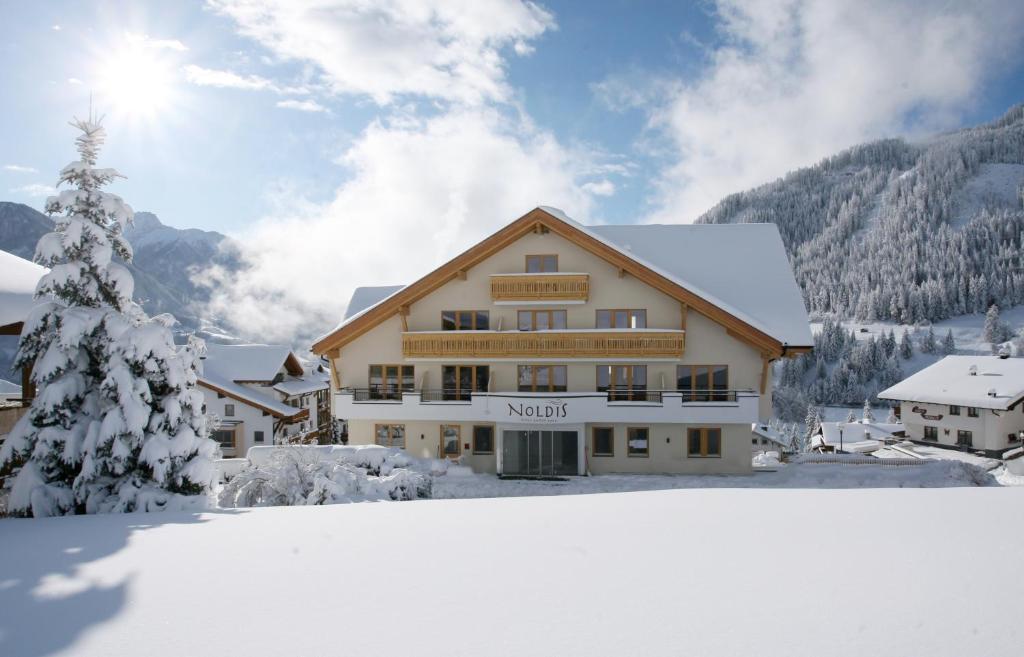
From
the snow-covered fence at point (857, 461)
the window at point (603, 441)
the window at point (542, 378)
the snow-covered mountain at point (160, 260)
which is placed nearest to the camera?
the window at point (603, 441)

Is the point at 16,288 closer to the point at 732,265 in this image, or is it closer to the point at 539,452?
the point at 539,452

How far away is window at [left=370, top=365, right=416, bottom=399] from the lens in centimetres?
2403

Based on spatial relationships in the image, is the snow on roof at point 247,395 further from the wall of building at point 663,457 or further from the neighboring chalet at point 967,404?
the neighboring chalet at point 967,404

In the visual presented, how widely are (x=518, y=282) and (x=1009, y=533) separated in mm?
18283

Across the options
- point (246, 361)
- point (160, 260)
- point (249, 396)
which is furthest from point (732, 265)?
point (160, 260)

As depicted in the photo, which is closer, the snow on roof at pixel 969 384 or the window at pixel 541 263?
the window at pixel 541 263

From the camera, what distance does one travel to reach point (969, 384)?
164 feet

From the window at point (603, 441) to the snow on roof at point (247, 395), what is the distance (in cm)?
2416

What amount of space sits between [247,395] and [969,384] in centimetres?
6153

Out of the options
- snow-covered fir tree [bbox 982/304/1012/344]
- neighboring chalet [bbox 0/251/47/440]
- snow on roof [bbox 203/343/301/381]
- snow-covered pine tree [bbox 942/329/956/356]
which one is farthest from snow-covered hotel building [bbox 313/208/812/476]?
snow-covered fir tree [bbox 982/304/1012/344]

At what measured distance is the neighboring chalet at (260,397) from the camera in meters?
36.6

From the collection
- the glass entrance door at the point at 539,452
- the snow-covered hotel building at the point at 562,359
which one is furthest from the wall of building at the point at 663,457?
the glass entrance door at the point at 539,452

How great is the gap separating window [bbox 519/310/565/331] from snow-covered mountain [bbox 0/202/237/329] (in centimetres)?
12099

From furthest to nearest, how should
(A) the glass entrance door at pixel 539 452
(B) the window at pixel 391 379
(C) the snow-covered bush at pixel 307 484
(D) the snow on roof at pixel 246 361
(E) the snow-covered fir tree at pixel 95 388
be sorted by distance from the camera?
(D) the snow on roof at pixel 246 361
(B) the window at pixel 391 379
(A) the glass entrance door at pixel 539 452
(C) the snow-covered bush at pixel 307 484
(E) the snow-covered fir tree at pixel 95 388
